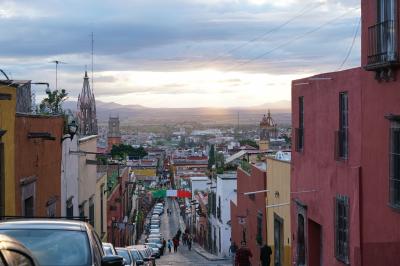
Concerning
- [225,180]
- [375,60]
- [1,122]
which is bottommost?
[225,180]

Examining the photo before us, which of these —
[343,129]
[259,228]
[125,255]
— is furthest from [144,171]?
[343,129]

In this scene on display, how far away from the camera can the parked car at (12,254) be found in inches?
195

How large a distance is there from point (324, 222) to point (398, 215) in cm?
527

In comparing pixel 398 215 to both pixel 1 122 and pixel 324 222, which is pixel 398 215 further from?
pixel 1 122

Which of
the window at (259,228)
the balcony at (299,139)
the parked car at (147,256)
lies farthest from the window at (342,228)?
the window at (259,228)

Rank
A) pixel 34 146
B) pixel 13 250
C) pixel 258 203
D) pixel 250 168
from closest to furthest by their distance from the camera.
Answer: pixel 13 250 < pixel 34 146 < pixel 258 203 < pixel 250 168

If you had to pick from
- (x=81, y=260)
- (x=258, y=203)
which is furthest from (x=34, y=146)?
(x=258, y=203)

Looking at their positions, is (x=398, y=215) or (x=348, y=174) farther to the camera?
(x=348, y=174)

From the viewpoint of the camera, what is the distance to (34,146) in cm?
1811

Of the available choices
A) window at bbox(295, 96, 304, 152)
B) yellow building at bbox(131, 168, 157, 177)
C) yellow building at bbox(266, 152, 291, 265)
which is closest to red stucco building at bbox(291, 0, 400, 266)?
window at bbox(295, 96, 304, 152)

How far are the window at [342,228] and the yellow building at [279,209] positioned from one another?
583 centimetres

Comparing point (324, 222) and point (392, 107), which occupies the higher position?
point (392, 107)

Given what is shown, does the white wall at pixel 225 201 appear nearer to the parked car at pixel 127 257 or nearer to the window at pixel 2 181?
the parked car at pixel 127 257

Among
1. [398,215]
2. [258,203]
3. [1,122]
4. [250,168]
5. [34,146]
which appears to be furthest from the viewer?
[250,168]
